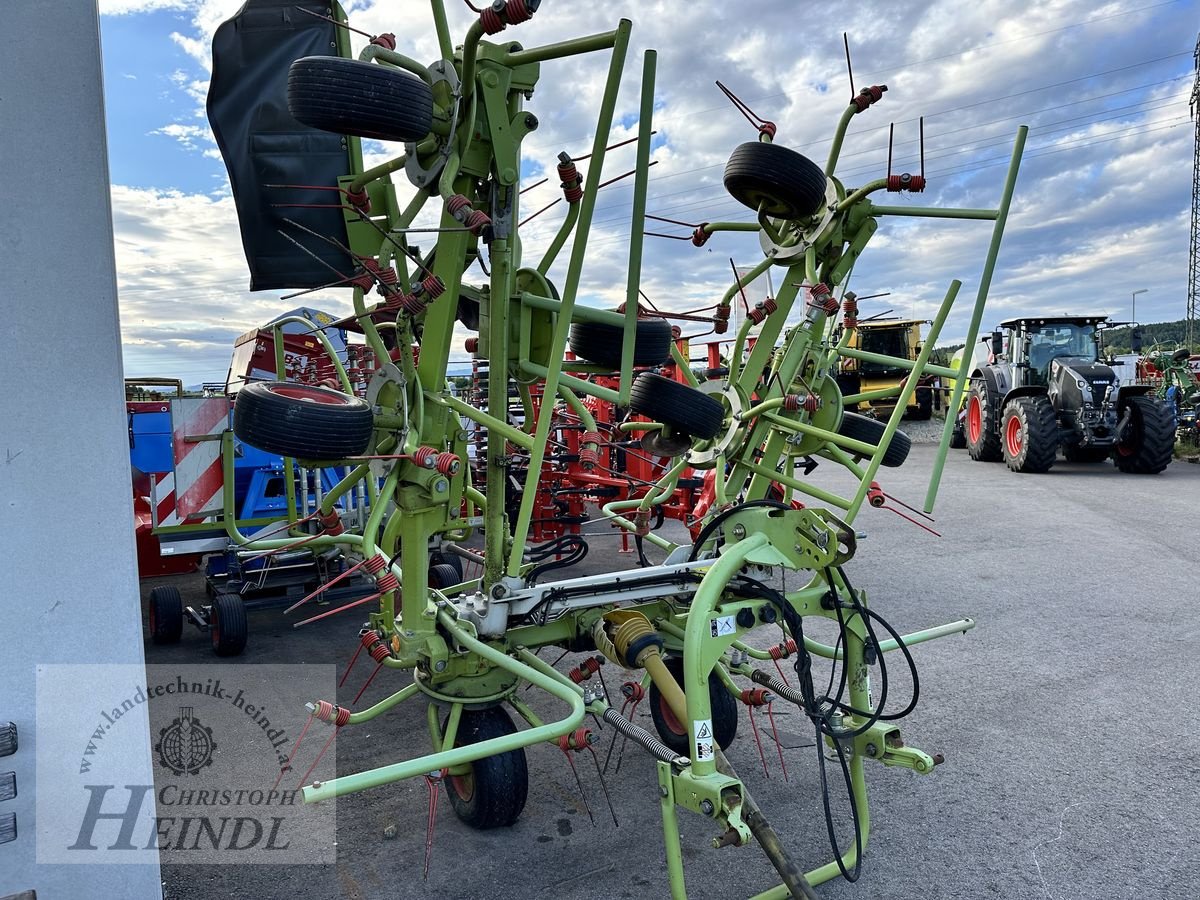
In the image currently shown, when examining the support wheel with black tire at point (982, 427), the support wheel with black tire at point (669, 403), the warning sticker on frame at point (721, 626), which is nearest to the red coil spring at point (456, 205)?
the support wheel with black tire at point (669, 403)

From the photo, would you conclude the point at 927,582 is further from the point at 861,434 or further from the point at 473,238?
the point at 473,238

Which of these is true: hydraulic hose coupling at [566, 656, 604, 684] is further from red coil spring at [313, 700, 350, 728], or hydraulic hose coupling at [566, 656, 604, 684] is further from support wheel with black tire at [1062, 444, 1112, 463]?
support wheel with black tire at [1062, 444, 1112, 463]

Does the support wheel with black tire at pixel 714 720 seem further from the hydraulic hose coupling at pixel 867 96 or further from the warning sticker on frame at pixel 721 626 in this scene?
the hydraulic hose coupling at pixel 867 96

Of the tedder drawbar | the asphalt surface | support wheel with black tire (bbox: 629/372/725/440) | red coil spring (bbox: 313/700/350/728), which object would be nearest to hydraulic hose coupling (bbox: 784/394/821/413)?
the tedder drawbar

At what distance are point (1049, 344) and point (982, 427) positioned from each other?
5.53 feet

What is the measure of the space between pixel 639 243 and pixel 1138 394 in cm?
1241

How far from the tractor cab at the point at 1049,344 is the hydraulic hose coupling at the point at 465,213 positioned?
12.9 metres

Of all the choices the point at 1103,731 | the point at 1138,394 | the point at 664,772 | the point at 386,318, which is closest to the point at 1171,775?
the point at 1103,731

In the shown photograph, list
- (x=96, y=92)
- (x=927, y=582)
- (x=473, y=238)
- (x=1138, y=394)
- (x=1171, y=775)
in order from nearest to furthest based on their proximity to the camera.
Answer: (x=96, y=92), (x=473, y=238), (x=1171, y=775), (x=927, y=582), (x=1138, y=394)

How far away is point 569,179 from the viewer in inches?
117

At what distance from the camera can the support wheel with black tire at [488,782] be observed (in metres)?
3.06

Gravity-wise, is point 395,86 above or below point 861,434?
above

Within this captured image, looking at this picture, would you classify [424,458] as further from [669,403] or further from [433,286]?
[669,403]

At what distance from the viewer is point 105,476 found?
Answer: 90.0 inches
